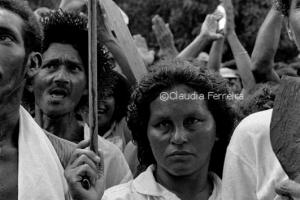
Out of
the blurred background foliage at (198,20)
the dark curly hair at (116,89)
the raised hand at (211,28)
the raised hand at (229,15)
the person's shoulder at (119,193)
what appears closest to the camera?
the person's shoulder at (119,193)

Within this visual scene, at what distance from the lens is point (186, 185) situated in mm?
3166

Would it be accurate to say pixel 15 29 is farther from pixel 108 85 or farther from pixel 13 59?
pixel 108 85

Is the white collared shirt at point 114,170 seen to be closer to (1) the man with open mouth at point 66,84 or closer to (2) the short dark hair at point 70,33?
(1) the man with open mouth at point 66,84

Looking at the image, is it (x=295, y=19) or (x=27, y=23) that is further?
(x=27, y=23)

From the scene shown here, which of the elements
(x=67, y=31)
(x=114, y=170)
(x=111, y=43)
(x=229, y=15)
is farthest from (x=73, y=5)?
(x=229, y=15)

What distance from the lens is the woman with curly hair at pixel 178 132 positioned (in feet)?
10.1

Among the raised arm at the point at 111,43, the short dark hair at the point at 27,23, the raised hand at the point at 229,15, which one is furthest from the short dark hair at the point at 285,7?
the raised hand at the point at 229,15

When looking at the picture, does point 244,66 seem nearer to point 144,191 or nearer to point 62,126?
point 62,126

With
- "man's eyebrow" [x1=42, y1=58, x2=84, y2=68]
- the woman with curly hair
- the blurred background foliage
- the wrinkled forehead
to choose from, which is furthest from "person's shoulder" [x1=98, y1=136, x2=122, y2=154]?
the blurred background foliage

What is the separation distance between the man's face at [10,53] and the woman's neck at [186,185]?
828 mm

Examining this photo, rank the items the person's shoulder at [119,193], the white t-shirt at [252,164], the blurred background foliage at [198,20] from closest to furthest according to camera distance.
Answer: the white t-shirt at [252,164] < the person's shoulder at [119,193] < the blurred background foliage at [198,20]

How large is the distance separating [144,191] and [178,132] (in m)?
0.29

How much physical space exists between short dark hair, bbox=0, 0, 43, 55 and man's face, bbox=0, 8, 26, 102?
0.02m

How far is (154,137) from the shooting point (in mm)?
3139
